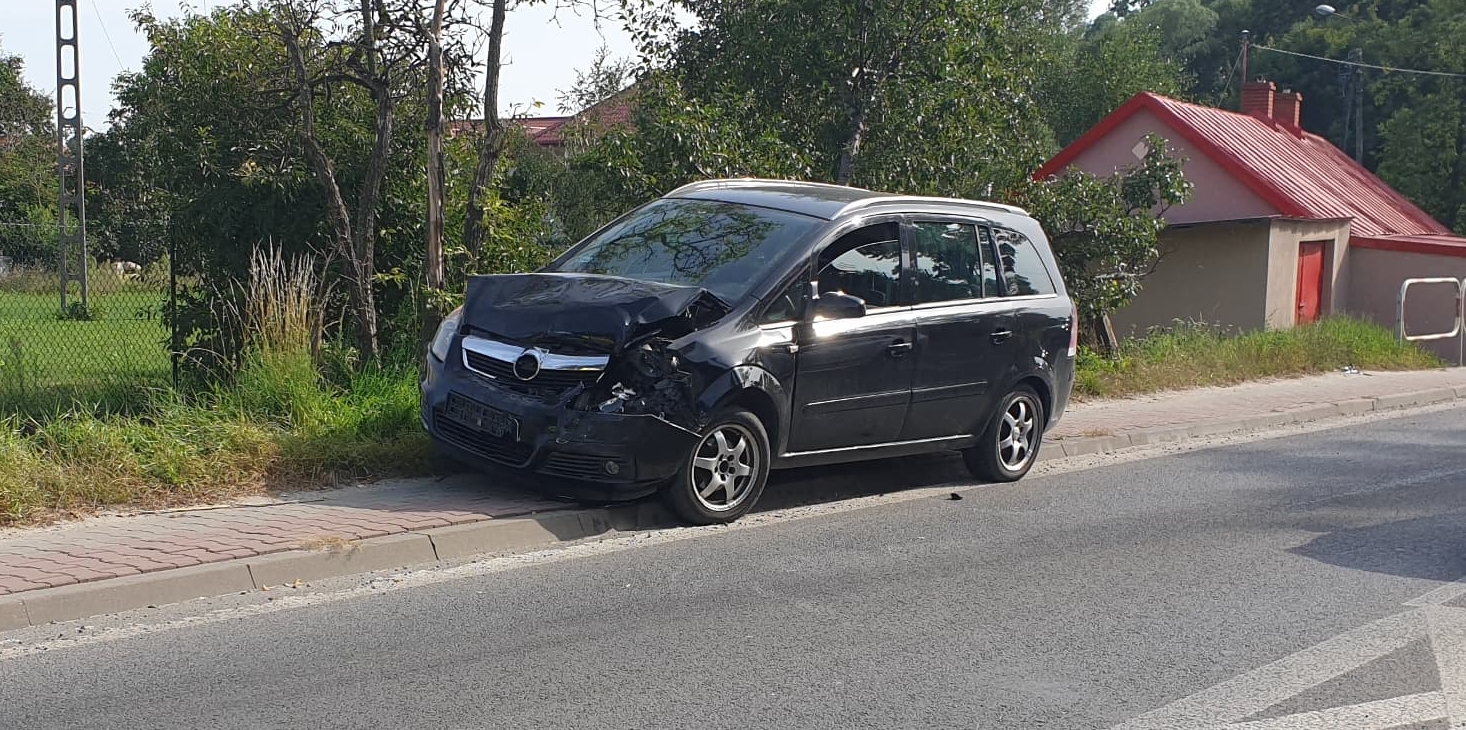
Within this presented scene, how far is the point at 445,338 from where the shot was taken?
7.94 metres

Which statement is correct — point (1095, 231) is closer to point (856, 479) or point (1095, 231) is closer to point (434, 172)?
point (856, 479)

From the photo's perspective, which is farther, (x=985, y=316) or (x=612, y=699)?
(x=985, y=316)

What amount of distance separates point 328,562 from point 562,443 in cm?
135

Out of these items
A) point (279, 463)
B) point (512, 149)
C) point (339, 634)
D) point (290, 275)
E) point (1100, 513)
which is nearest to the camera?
point (339, 634)

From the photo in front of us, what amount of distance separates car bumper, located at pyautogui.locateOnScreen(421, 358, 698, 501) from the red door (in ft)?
65.2

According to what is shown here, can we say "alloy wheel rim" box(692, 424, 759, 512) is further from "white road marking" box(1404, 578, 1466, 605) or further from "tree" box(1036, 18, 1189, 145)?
"tree" box(1036, 18, 1189, 145)

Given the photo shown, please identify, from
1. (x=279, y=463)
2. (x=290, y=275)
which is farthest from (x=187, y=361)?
(x=279, y=463)

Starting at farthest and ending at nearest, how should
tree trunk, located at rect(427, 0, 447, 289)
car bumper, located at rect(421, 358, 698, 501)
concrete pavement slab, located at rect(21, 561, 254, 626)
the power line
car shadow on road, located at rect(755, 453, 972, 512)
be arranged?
the power line → tree trunk, located at rect(427, 0, 447, 289) → car shadow on road, located at rect(755, 453, 972, 512) → car bumper, located at rect(421, 358, 698, 501) → concrete pavement slab, located at rect(21, 561, 254, 626)

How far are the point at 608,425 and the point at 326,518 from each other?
1496 mm

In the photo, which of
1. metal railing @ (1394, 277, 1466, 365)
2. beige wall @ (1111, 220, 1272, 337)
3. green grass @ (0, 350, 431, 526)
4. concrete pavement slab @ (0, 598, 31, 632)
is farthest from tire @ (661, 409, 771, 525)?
beige wall @ (1111, 220, 1272, 337)

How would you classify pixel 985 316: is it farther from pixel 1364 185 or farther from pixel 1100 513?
pixel 1364 185

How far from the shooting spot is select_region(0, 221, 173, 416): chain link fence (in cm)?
899

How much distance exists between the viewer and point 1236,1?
7344 cm

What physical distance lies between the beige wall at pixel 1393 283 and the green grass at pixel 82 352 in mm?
20021
